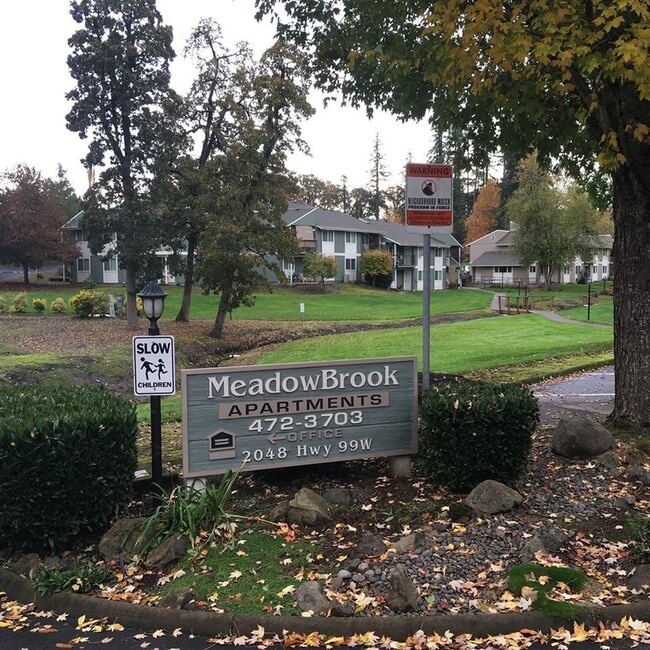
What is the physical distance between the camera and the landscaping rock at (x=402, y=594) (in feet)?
12.8

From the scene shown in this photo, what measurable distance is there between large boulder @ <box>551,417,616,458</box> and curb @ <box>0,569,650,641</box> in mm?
2388

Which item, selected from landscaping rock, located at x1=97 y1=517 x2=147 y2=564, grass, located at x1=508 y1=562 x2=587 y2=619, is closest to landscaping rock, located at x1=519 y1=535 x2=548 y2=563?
grass, located at x1=508 y1=562 x2=587 y2=619

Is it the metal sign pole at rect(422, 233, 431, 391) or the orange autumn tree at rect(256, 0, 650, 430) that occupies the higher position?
the orange autumn tree at rect(256, 0, 650, 430)

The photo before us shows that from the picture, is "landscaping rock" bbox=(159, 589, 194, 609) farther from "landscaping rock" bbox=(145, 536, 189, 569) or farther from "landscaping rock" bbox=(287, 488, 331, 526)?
"landscaping rock" bbox=(287, 488, 331, 526)

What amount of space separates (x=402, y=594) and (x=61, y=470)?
2.61 m

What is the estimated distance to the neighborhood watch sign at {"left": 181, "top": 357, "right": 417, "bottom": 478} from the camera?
17.7 ft

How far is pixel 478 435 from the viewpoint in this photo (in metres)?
5.40

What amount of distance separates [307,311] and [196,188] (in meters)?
14.7

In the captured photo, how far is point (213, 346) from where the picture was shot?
2564 centimetres

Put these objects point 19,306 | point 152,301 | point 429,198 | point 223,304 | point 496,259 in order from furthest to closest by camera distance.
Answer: point 496,259 → point 19,306 → point 223,304 → point 429,198 → point 152,301

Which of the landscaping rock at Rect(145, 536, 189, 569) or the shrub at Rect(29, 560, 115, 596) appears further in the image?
the landscaping rock at Rect(145, 536, 189, 569)

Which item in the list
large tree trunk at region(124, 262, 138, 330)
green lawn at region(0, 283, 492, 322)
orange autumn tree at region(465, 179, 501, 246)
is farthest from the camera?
orange autumn tree at region(465, 179, 501, 246)

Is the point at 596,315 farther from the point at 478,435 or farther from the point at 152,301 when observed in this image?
the point at 152,301

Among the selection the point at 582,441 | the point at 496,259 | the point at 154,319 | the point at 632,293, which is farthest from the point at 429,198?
the point at 496,259
